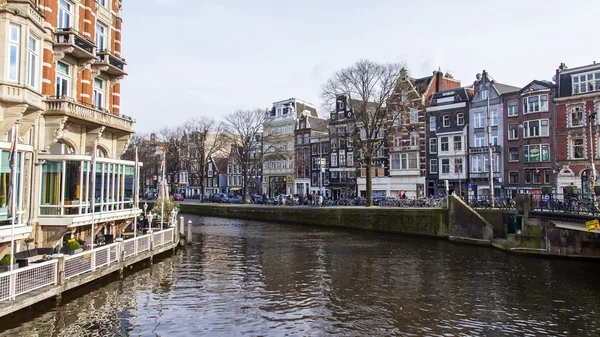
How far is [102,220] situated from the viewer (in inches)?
934

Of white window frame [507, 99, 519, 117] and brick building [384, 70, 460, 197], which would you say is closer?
white window frame [507, 99, 519, 117]

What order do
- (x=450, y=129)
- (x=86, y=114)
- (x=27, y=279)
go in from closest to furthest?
(x=27, y=279) < (x=86, y=114) < (x=450, y=129)

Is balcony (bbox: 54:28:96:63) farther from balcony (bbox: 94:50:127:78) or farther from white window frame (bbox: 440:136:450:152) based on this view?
white window frame (bbox: 440:136:450:152)

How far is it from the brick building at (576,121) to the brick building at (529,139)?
3.23 feet

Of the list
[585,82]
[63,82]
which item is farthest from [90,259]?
[585,82]

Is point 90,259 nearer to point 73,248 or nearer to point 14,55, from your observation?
point 73,248

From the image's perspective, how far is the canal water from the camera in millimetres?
14102

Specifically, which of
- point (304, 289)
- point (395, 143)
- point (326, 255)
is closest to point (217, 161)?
point (395, 143)

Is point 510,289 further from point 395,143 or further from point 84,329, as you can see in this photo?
point 395,143

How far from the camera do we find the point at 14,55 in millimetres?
18234

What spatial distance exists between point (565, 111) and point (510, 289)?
36.4 m

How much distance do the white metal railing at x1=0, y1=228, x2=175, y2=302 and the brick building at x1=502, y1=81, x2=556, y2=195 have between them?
42723 mm

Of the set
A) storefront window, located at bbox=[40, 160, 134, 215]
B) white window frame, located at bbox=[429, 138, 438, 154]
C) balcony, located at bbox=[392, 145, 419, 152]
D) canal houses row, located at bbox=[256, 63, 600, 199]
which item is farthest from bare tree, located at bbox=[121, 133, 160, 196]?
storefront window, located at bbox=[40, 160, 134, 215]

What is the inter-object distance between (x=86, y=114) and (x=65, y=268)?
10697 millimetres
